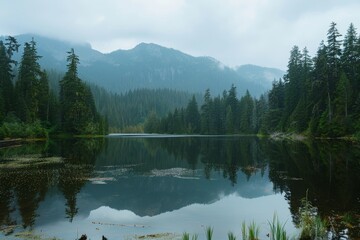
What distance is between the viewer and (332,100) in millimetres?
76188

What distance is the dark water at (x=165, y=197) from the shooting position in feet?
50.6

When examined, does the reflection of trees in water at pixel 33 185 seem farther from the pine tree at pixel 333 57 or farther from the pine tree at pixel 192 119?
the pine tree at pixel 192 119

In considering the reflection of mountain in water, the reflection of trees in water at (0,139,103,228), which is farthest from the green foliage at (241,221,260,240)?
the reflection of trees in water at (0,139,103,228)

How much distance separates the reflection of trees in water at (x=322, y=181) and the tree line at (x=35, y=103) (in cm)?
5532

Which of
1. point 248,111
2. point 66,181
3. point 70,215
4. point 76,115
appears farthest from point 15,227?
point 248,111

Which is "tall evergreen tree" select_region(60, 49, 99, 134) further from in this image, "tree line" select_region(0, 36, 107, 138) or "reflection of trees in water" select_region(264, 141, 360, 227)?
"reflection of trees in water" select_region(264, 141, 360, 227)

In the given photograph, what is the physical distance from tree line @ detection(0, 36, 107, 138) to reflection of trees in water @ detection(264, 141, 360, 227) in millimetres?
55315

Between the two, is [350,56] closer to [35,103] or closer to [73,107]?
[73,107]

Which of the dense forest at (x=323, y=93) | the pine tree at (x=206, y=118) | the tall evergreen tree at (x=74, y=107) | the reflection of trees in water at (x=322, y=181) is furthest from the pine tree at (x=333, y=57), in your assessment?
the pine tree at (x=206, y=118)

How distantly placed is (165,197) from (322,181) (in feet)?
37.8

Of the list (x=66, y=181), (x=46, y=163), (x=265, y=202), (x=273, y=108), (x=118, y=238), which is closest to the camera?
(x=118, y=238)

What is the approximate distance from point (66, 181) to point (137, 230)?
42.7 ft

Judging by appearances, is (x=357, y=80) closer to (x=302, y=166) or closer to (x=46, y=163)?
(x=302, y=166)

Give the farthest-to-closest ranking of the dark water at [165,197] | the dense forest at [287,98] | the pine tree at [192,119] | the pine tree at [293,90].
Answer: the pine tree at [192,119] → the pine tree at [293,90] → the dense forest at [287,98] → the dark water at [165,197]
